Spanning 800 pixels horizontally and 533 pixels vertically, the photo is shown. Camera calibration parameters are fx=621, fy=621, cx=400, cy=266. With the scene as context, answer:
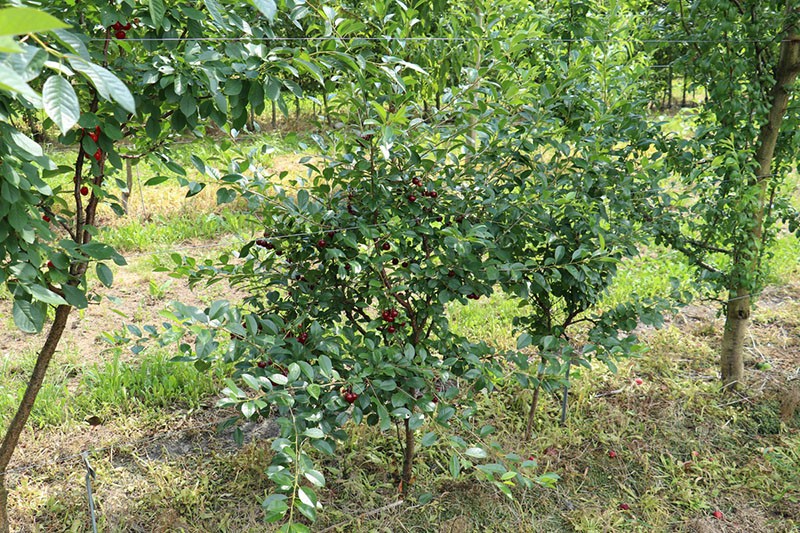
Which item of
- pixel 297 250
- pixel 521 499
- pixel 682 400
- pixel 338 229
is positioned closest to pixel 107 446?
pixel 297 250

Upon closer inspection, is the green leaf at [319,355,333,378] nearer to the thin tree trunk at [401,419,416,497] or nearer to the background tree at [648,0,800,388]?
the thin tree trunk at [401,419,416,497]

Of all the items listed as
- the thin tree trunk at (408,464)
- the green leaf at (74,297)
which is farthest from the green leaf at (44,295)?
the thin tree trunk at (408,464)

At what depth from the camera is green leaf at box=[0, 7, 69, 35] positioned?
444 millimetres

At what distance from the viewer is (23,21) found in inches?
17.7

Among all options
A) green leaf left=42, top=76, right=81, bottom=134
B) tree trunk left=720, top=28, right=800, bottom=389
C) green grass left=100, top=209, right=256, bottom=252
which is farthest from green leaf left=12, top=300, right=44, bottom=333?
green grass left=100, top=209, right=256, bottom=252

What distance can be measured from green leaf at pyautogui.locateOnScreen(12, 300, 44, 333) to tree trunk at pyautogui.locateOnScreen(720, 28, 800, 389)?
282 centimetres

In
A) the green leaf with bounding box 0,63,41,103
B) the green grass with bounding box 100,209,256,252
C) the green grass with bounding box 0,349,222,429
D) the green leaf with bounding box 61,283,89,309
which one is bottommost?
the green grass with bounding box 100,209,256,252

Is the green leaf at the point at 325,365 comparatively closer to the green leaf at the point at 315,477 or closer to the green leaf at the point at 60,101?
the green leaf at the point at 315,477

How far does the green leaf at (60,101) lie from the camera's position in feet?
2.40

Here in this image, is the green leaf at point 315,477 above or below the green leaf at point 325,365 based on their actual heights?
below

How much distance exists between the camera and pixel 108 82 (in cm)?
72

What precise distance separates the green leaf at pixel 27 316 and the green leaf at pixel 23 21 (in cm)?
113

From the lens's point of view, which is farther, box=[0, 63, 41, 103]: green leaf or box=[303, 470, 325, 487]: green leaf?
box=[303, 470, 325, 487]: green leaf

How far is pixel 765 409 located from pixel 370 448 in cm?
203
